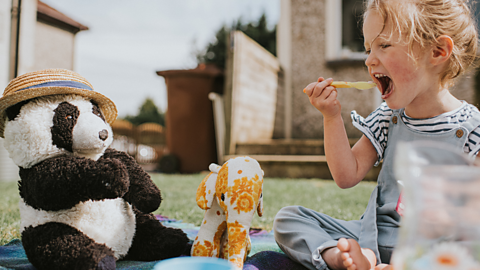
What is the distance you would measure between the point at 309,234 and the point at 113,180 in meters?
0.64

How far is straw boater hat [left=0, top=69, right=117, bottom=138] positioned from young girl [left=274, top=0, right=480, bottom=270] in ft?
2.49

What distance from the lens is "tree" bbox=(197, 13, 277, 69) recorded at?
12.5 metres

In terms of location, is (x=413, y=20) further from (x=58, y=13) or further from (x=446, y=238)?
(x=58, y=13)

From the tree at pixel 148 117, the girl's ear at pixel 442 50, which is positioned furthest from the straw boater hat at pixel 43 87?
the tree at pixel 148 117

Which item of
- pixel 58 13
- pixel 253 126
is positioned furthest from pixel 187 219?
pixel 58 13

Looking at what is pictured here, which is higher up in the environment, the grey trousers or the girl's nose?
the girl's nose

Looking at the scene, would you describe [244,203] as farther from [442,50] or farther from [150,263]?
[442,50]

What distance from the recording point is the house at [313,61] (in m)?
5.76

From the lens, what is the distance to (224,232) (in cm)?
118

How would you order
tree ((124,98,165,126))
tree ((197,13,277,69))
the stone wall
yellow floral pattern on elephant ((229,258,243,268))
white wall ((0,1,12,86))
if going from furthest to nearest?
tree ((124,98,165,126)), tree ((197,13,277,69)), the stone wall, white wall ((0,1,12,86)), yellow floral pattern on elephant ((229,258,243,268))

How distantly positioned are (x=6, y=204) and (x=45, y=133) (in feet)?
5.59

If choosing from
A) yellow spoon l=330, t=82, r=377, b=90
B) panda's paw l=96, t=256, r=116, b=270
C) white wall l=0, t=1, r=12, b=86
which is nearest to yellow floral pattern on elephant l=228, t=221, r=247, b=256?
panda's paw l=96, t=256, r=116, b=270

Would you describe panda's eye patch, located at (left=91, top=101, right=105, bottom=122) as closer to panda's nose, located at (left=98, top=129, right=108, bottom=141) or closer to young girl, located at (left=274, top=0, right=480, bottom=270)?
panda's nose, located at (left=98, top=129, right=108, bottom=141)

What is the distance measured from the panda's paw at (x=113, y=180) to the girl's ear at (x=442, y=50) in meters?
1.03
